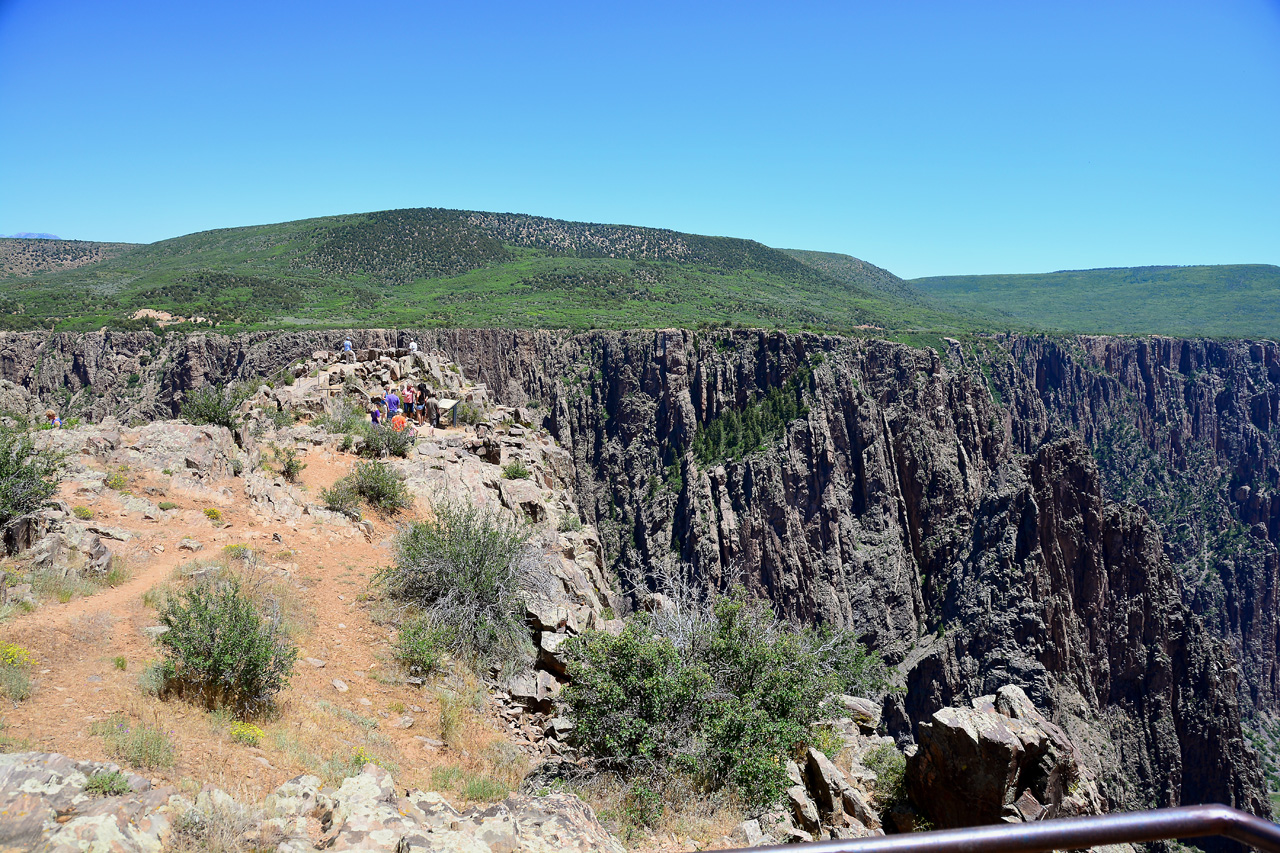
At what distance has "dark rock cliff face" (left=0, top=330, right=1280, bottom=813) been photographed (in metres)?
41.6

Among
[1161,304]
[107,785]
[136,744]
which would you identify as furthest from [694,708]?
[1161,304]

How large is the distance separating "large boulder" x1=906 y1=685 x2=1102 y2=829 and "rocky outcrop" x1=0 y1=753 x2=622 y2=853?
229 inches

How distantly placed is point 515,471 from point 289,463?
5409mm

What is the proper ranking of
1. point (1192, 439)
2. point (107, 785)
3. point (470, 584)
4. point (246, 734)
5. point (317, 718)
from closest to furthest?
point (107, 785)
point (246, 734)
point (317, 718)
point (470, 584)
point (1192, 439)

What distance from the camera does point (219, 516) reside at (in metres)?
12.0

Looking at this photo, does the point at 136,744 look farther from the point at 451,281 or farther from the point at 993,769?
the point at 451,281

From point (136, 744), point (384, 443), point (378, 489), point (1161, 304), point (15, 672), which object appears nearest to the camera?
point (136, 744)

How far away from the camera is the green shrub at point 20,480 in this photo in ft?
30.4

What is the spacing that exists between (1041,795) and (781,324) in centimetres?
8303

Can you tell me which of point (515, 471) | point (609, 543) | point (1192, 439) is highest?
point (515, 471)

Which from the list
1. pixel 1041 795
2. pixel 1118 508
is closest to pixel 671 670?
pixel 1041 795

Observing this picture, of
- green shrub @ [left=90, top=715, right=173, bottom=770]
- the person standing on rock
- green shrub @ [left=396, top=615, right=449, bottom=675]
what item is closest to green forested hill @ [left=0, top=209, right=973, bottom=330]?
the person standing on rock

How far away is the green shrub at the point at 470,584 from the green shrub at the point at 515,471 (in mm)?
6147

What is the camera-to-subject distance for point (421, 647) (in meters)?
9.38
